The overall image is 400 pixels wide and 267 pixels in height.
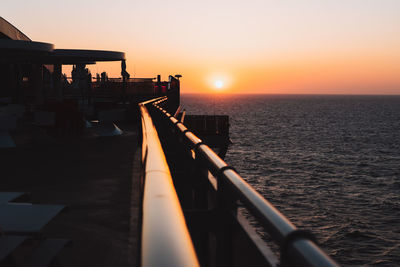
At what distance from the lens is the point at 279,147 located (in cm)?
6438

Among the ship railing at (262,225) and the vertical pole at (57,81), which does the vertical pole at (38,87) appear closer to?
the vertical pole at (57,81)

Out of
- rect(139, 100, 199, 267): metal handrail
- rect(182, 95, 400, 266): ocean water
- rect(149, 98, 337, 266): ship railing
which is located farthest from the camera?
rect(182, 95, 400, 266): ocean water

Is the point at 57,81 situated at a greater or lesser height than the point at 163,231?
greater

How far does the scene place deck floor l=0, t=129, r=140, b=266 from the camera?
5.10 metres

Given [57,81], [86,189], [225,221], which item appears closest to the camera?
[225,221]

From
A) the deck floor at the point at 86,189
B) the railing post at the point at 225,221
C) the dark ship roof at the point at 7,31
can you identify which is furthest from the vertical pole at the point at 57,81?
the railing post at the point at 225,221

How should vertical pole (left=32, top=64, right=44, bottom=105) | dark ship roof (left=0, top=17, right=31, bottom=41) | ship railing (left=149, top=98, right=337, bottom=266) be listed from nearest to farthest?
ship railing (left=149, top=98, right=337, bottom=266) → vertical pole (left=32, top=64, right=44, bottom=105) → dark ship roof (left=0, top=17, right=31, bottom=41)

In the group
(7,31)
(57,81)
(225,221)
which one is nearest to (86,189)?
(225,221)

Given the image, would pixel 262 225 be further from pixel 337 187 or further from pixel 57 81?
pixel 337 187

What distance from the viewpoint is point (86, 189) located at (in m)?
7.77

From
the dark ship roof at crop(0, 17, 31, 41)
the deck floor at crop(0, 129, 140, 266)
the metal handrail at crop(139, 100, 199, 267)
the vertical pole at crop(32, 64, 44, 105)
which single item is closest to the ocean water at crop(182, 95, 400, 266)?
the deck floor at crop(0, 129, 140, 266)

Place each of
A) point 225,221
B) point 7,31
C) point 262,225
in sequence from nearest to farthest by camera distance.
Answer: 1. point 262,225
2. point 225,221
3. point 7,31

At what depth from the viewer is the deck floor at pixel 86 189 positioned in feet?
16.7

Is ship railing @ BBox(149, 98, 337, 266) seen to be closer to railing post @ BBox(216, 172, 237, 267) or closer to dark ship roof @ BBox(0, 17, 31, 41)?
railing post @ BBox(216, 172, 237, 267)
